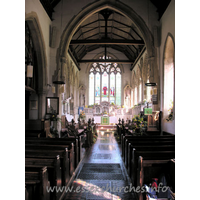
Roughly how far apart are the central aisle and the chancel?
0.02 meters

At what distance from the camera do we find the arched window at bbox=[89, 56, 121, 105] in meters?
17.6

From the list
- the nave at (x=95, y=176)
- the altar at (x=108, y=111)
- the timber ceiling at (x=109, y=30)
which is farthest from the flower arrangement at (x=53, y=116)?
the altar at (x=108, y=111)

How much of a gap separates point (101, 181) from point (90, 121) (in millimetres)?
5630

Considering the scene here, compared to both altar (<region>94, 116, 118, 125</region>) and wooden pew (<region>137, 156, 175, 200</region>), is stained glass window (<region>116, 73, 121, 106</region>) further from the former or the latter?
wooden pew (<region>137, 156, 175, 200</region>)

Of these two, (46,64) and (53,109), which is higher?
(46,64)

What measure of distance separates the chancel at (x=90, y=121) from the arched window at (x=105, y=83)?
3.71 meters

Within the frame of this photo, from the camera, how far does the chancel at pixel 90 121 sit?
268 cm

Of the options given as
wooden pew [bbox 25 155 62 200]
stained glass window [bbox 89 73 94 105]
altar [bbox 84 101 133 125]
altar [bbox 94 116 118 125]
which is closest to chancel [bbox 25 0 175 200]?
wooden pew [bbox 25 155 62 200]

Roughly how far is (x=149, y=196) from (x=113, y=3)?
8072 millimetres

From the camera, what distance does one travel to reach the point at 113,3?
830cm
